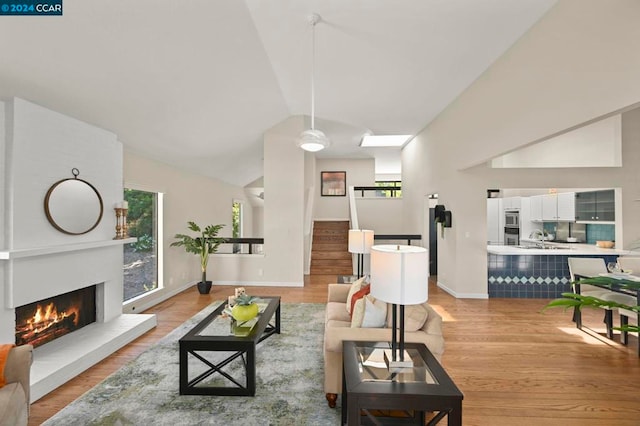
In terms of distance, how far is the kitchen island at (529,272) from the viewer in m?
5.64

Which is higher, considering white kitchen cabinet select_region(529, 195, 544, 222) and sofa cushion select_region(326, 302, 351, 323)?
white kitchen cabinet select_region(529, 195, 544, 222)

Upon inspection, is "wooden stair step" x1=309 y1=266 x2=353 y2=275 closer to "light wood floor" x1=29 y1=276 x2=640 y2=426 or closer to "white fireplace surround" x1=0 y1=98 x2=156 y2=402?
"light wood floor" x1=29 y1=276 x2=640 y2=426

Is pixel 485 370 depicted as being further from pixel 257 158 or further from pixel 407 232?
pixel 257 158

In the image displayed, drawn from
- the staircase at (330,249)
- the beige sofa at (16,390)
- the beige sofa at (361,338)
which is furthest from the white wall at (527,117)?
the beige sofa at (16,390)

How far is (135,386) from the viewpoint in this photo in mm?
2750

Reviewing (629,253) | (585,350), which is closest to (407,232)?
(629,253)

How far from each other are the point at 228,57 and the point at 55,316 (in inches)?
Answer: 139

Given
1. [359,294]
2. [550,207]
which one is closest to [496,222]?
[550,207]

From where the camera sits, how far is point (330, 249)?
8594 millimetres

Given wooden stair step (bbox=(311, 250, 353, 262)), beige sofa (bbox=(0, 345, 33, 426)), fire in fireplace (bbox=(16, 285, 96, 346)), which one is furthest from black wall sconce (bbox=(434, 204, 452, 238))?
beige sofa (bbox=(0, 345, 33, 426))

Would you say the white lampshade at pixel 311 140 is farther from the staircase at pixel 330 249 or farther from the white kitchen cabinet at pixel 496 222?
the white kitchen cabinet at pixel 496 222

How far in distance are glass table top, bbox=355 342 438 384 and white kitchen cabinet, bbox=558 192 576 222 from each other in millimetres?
6411

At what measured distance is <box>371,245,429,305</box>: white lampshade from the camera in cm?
189

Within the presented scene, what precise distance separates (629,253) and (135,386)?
7.35 meters
